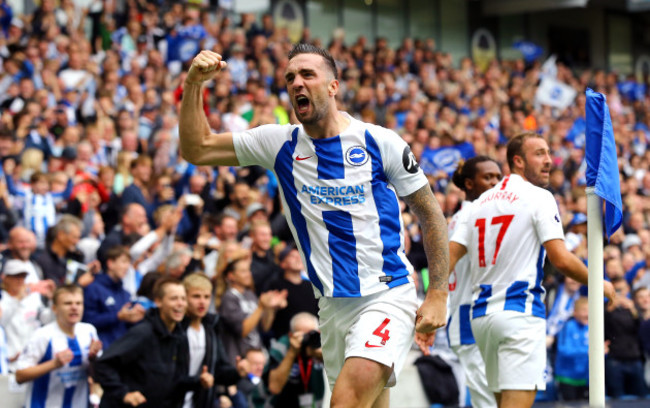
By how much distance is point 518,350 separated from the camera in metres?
6.86

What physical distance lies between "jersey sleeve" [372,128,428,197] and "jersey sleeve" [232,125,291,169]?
56cm

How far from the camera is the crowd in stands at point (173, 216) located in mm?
8797

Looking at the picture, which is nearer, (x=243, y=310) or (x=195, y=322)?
(x=195, y=322)

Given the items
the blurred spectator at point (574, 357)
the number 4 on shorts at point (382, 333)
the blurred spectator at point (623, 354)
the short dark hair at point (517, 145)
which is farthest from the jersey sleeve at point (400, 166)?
the blurred spectator at point (623, 354)

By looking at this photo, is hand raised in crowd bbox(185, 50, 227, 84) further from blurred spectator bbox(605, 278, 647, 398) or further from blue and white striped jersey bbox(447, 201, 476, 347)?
blurred spectator bbox(605, 278, 647, 398)

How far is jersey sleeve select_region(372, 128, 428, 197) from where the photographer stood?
17.6 feet

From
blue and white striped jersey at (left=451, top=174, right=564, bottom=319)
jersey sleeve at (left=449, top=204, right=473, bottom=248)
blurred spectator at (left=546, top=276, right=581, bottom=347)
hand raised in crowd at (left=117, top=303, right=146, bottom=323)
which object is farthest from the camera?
blurred spectator at (left=546, top=276, right=581, bottom=347)

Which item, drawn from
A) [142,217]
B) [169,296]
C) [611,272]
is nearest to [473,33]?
[611,272]

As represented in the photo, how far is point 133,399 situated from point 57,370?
81 cm

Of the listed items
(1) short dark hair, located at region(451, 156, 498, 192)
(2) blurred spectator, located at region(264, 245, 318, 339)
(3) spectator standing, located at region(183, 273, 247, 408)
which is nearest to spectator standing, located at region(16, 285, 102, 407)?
(3) spectator standing, located at region(183, 273, 247, 408)

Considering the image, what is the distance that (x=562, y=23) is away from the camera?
32281 mm

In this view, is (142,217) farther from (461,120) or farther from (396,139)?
(461,120)

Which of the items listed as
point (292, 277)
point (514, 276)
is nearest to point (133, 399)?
point (292, 277)

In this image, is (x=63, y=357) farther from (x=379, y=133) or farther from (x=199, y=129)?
(x=379, y=133)
